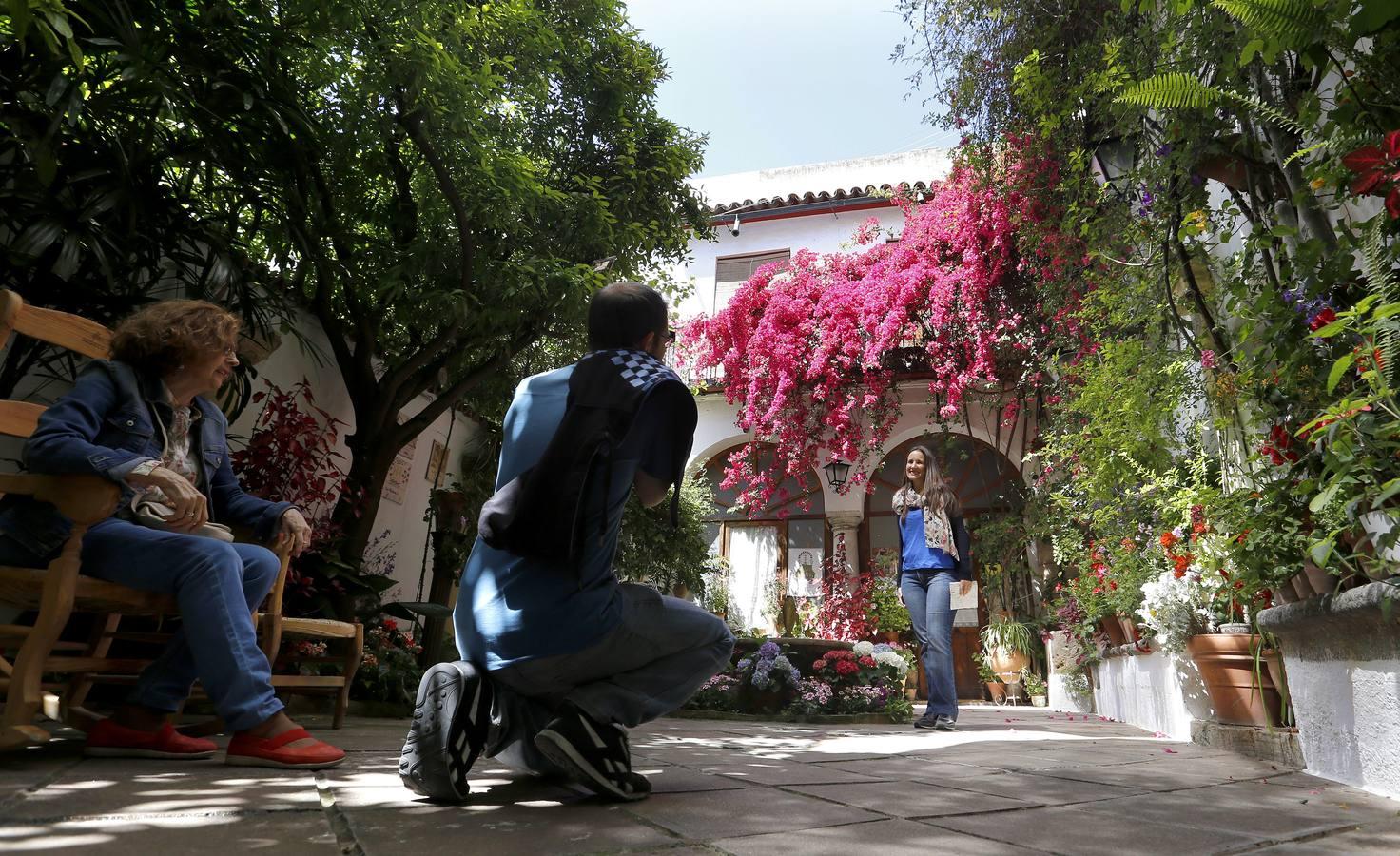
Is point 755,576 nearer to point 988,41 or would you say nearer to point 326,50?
point 988,41

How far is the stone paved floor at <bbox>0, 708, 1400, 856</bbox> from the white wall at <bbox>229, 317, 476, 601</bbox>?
9.38 ft

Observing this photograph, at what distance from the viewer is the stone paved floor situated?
54.1 inches

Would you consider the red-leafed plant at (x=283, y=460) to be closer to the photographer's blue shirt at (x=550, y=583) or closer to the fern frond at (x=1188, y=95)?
the photographer's blue shirt at (x=550, y=583)

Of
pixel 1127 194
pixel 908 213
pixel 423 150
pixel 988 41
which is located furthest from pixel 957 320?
pixel 423 150

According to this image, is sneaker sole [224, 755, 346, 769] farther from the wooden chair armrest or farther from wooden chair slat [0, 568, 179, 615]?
the wooden chair armrest

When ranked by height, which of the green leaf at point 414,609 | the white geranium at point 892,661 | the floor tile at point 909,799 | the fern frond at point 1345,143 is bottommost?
the floor tile at point 909,799

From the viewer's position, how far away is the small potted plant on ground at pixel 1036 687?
867cm

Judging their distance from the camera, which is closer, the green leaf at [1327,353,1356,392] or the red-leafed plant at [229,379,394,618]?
the green leaf at [1327,353,1356,392]

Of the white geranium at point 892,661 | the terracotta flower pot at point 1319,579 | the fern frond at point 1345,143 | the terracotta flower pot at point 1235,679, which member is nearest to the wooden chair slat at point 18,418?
the fern frond at point 1345,143

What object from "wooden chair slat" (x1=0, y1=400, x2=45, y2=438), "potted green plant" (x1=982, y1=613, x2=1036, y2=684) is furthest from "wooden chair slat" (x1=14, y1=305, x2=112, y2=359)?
"potted green plant" (x1=982, y1=613, x2=1036, y2=684)

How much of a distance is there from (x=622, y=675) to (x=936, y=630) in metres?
3.46

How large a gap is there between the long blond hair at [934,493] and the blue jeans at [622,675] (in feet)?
11.1

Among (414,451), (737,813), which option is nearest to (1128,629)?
(737,813)

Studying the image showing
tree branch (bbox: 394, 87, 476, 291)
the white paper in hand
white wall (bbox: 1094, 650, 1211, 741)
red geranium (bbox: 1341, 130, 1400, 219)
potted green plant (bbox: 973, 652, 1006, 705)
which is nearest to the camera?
red geranium (bbox: 1341, 130, 1400, 219)
